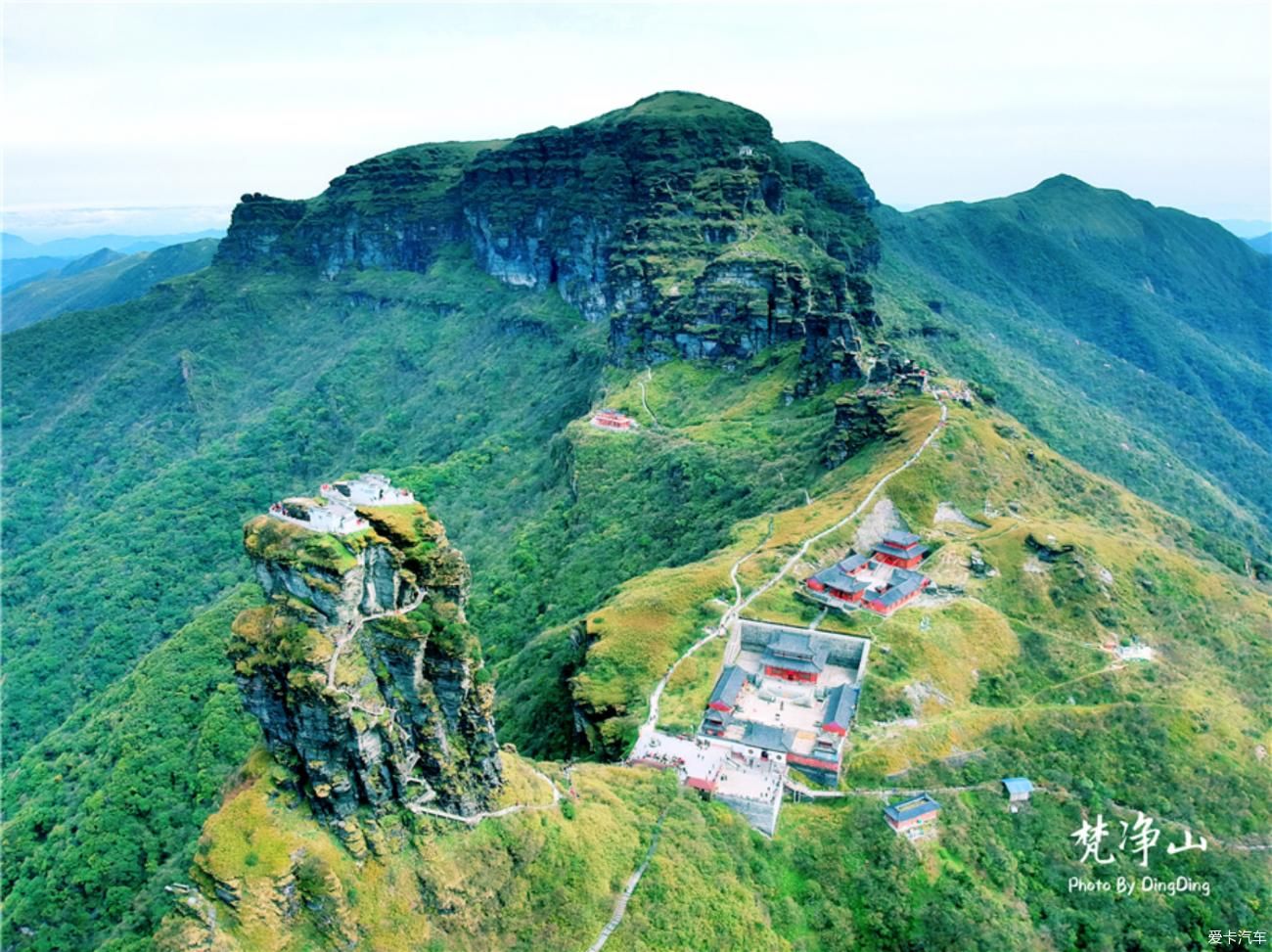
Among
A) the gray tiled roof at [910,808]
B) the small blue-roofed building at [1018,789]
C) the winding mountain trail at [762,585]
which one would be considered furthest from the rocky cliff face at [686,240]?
the gray tiled roof at [910,808]

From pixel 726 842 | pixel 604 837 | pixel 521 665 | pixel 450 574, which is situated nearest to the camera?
pixel 450 574

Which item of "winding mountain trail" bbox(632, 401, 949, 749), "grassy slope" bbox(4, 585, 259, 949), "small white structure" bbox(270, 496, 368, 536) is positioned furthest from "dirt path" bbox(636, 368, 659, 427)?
"small white structure" bbox(270, 496, 368, 536)

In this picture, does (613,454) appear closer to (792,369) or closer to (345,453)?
(792,369)

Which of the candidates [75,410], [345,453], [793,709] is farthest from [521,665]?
[75,410]

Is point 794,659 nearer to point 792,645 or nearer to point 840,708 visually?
point 792,645

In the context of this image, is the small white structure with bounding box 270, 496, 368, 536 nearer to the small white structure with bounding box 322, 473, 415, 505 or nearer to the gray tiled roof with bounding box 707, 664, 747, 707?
the small white structure with bounding box 322, 473, 415, 505

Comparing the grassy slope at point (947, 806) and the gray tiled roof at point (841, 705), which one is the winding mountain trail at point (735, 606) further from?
the gray tiled roof at point (841, 705)
